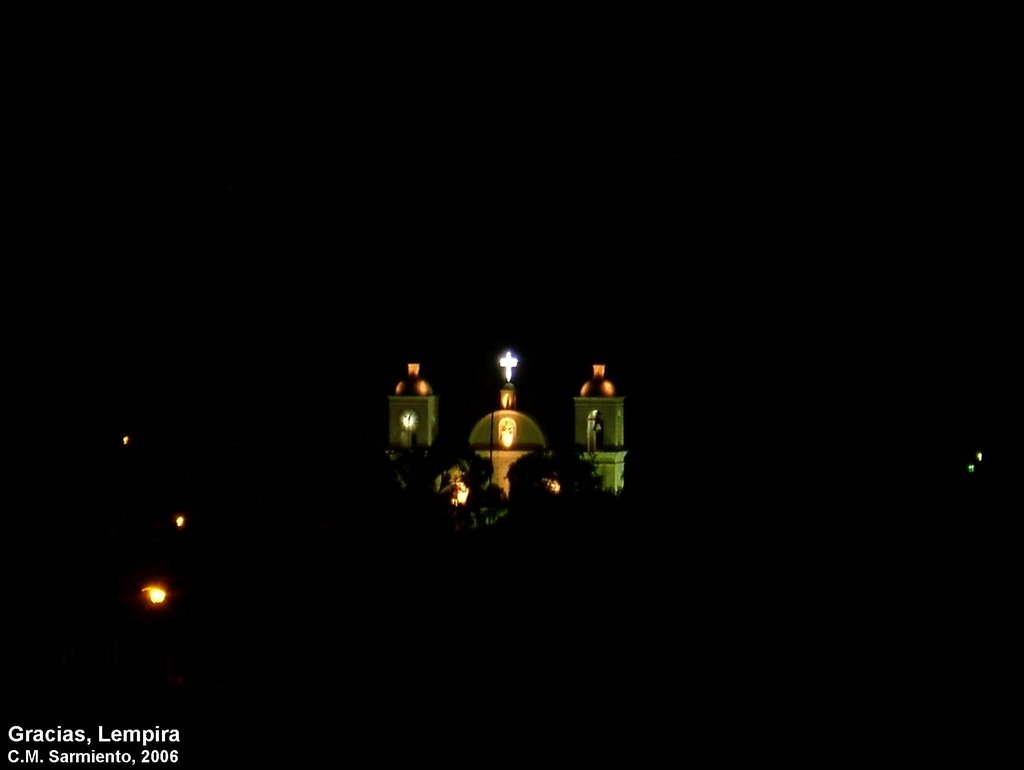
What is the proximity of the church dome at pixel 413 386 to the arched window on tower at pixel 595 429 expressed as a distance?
393cm

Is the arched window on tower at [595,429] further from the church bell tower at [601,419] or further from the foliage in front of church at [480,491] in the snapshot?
the foliage in front of church at [480,491]

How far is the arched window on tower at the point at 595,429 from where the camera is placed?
34.6m

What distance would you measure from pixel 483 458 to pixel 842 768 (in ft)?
71.2


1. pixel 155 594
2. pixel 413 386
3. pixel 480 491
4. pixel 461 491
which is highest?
pixel 413 386

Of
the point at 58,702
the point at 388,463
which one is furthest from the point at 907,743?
the point at 388,463

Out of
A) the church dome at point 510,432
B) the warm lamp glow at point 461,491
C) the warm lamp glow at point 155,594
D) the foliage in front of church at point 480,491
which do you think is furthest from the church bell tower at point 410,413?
the warm lamp glow at point 155,594

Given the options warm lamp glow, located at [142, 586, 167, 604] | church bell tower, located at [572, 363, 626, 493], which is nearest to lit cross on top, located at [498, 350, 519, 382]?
church bell tower, located at [572, 363, 626, 493]

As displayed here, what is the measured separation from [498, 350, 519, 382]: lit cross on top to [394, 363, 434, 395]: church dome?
1.89 m

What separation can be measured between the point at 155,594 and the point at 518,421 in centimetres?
1887

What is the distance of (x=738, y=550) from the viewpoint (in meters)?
17.5

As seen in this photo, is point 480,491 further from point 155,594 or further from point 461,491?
point 155,594

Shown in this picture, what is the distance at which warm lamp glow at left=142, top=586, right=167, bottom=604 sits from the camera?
1559 centimetres

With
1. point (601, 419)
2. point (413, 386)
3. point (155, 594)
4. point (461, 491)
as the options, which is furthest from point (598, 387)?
point (155, 594)

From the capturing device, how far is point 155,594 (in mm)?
15680
